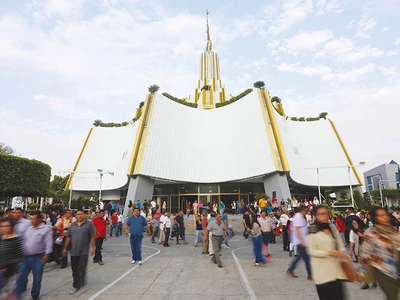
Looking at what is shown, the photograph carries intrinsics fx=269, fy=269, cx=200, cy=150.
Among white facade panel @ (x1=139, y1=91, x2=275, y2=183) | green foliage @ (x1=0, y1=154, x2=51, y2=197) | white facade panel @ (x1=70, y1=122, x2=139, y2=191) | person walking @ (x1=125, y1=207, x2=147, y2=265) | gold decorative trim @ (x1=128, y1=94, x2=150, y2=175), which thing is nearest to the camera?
person walking @ (x1=125, y1=207, x2=147, y2=265)

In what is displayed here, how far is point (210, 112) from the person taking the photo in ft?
107

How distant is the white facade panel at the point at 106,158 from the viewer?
93.0 ft

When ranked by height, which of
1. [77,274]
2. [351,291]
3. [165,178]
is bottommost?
[351,291]

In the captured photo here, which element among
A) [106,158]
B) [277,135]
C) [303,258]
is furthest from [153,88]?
[303,258]

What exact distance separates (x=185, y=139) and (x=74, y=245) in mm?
24225

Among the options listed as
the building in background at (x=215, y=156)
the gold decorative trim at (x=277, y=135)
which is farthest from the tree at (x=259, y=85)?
the gold decorative trim at (x=277, y=135)

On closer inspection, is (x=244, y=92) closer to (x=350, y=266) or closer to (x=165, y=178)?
(x=165, y=178)

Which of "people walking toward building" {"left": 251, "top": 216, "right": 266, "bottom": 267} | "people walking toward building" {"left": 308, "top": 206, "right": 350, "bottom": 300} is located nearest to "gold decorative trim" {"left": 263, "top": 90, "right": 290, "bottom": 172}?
"people walking toward building" {"left": 251, "top": 216, "right": 266, "bottom": 267}

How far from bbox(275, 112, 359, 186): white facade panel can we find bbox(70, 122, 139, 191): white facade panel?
16493 mm

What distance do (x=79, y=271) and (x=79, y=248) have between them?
416mm

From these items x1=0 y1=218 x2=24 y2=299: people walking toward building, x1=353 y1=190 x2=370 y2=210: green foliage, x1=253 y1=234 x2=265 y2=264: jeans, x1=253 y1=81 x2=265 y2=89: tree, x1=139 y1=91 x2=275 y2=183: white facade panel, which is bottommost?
x1=253 y1=234 x2=265 y2=264: jeans

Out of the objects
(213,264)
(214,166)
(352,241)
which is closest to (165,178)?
(214,166)

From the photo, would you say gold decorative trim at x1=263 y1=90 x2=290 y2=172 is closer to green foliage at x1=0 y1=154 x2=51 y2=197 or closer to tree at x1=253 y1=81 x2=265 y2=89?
tree at x1=253 y1=81 x2=265 y2=89

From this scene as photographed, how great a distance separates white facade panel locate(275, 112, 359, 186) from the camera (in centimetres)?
2655
